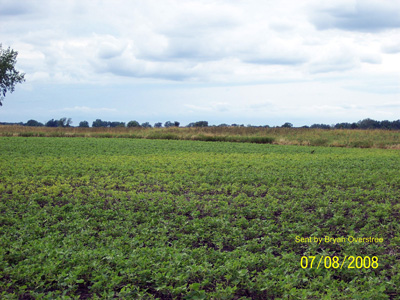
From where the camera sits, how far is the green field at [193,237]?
250 inches

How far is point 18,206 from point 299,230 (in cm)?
826

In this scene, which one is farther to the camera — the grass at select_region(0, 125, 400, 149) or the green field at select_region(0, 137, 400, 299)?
the grass at select_region(0, 125, 400, 149)

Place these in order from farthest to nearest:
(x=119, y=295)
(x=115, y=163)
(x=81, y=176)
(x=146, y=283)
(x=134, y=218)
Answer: (x=115, y=163)
(x=81, y=176)
(x=134, y=218)
(x=146, y=283)
(x=119, y=295)

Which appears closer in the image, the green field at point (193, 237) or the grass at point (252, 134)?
the green field at point (193, 237)

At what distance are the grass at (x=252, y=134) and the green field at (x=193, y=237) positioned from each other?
27.0 metres

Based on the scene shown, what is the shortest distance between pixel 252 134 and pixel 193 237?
133 ft

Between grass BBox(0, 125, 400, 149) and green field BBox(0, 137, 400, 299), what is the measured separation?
27035 millimetres

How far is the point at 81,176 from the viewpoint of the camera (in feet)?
56.7

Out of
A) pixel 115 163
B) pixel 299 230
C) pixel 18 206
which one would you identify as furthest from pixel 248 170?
pixel 18 206

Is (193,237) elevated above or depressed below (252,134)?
below

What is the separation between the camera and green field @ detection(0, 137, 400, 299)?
20.9 feet

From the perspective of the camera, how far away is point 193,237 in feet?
27.9

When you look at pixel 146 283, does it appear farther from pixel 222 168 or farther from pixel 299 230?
pixel 222 168

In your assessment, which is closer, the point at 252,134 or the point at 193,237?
the point at 193,237
